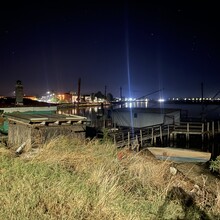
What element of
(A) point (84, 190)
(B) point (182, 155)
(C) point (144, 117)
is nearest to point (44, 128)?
(A) point (84, 190)

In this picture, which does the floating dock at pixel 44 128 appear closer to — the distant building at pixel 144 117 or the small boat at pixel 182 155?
the small boat at pixel 182 155

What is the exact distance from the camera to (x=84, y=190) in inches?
253

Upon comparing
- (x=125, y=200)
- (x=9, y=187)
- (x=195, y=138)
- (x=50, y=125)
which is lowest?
(x=195, y=138)

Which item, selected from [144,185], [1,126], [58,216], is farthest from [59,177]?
[1,126]

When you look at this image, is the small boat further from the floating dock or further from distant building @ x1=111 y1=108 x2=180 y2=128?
distant building @ x1=111 y1=108 x2=180 y2=128

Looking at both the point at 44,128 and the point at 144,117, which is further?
the point at 144,117

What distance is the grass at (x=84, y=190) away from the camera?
18.9 feet

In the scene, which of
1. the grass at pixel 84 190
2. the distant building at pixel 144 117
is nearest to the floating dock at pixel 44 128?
the grass at pixel 84 190

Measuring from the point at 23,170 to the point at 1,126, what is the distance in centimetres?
1348

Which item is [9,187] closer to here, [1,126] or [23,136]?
[23,136]

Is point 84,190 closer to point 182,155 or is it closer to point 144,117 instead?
point 182,155

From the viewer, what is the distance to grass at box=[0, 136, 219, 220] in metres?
5.75

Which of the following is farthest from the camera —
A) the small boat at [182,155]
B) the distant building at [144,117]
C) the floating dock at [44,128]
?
the distant building at [144,117]

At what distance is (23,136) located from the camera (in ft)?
44.5
